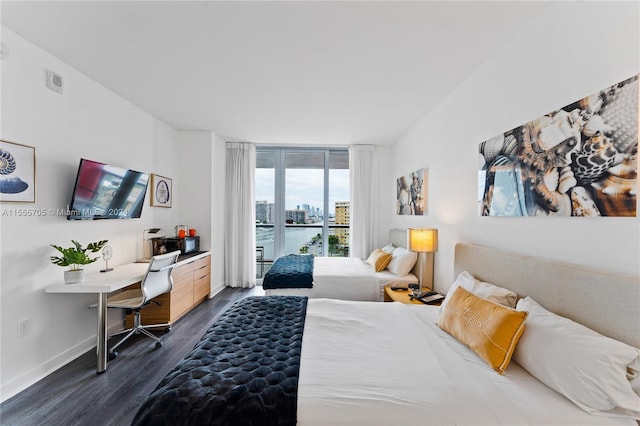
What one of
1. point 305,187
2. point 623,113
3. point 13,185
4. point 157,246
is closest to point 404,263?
point 623,113

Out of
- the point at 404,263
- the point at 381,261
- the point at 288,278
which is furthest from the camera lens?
the point at 381,261

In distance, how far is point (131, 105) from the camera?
312 centimetres

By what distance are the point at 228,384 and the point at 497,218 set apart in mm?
2143

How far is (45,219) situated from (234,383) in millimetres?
2330

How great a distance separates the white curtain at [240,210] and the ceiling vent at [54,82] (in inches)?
101

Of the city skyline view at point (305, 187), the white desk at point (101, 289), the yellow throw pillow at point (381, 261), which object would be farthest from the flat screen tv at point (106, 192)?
the yellow throw pillow at point (381, 261)

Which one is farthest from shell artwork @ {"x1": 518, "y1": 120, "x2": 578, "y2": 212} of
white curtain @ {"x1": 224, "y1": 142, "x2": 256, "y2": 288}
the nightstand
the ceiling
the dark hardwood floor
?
white curtain @ {"x1": 224, "y1": 142, "x2": 256, "y2": 288}

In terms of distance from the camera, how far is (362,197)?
15.8ft

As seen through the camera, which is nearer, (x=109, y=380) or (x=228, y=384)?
(x=228, y=384)

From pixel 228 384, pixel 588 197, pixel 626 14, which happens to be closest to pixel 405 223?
pixel 588 197

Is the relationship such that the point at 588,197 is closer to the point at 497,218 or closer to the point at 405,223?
the point at 497,218

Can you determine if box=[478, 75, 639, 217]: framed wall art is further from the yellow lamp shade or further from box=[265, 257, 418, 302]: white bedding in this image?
box=[265, 257, 418, 302]: white bedding

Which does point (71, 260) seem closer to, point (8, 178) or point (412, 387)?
point (8, 178)

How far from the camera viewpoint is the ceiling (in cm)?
161
